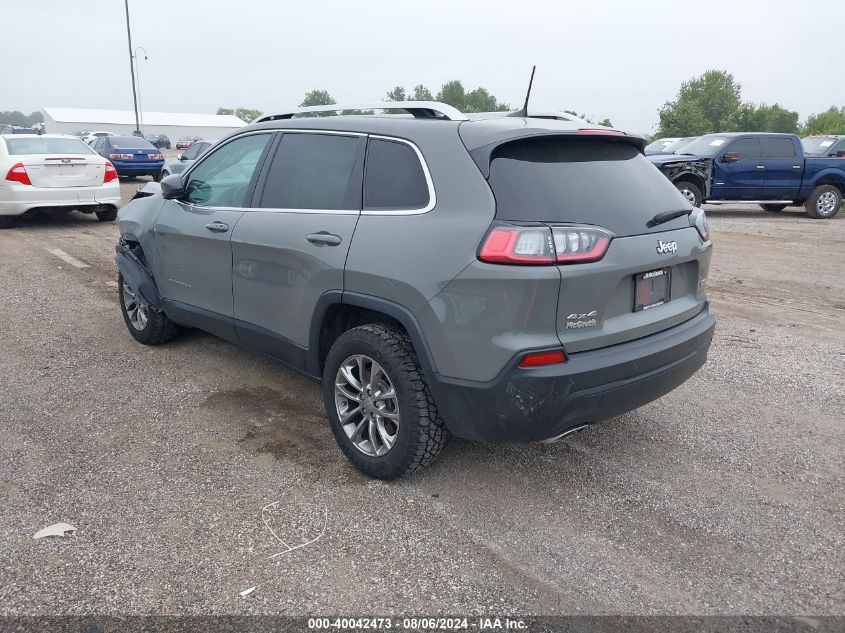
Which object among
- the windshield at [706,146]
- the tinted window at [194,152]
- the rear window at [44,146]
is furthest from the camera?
the tinted window at [194,152]

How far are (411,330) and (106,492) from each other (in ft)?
5.55

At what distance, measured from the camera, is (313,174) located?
3.71 metres

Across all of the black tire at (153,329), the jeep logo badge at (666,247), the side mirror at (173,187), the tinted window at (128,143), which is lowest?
the black tire at (153,329)

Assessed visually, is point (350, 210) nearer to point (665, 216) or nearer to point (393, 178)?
point (393, 178)

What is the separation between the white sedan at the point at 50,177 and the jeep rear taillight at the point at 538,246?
33.6 ft

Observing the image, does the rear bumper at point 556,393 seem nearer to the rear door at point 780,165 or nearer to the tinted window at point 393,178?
the tinted window at point 393,178

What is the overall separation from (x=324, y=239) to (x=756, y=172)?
547 inches

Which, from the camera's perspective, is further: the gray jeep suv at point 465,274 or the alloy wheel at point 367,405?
the alloy wheel at point 367,405

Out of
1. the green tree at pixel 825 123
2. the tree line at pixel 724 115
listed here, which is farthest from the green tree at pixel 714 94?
the green tree at pixel 825 123

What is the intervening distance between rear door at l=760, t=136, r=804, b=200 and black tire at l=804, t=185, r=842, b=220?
1.50 feet

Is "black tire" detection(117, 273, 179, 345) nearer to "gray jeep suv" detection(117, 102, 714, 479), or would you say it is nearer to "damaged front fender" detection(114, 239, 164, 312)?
"damaged front fender" detection(114, 239, 164, 312)

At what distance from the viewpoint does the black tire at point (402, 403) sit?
3.09 meters

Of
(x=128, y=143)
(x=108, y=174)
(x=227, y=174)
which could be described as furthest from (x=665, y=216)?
(x=128, y=143)

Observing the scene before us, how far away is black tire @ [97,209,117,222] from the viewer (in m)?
12.5
